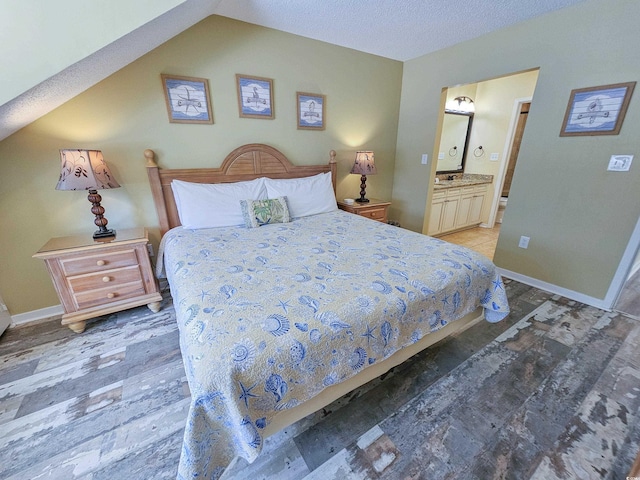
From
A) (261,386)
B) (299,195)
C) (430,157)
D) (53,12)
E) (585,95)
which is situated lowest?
(261,386)

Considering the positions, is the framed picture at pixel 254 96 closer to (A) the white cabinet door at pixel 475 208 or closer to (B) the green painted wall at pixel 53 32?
(B) the green painted wall at pixel 53 32

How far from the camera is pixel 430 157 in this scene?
10.9ft

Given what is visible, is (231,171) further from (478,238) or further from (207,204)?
(478,238)

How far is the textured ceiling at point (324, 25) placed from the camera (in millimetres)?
1607

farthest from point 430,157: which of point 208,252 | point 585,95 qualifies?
point 208,252

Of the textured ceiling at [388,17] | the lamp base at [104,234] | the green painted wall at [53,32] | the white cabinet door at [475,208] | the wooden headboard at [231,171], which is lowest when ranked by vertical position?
the white cabinet door at [475,208]

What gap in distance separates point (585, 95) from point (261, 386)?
122 inches

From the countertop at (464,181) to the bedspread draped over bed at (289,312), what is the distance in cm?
219

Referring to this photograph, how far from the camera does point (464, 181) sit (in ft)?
13.6

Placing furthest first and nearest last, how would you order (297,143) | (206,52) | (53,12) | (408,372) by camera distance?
(297,143)
(206,52)
(408,372)
(53,12)

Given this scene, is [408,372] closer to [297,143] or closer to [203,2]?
[297,143]

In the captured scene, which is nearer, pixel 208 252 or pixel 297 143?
pixel 208 252

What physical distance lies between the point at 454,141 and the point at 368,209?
2484 millimetres

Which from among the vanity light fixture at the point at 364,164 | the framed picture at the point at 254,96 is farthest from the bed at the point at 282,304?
the vanity light fixture at the point at 364,164
